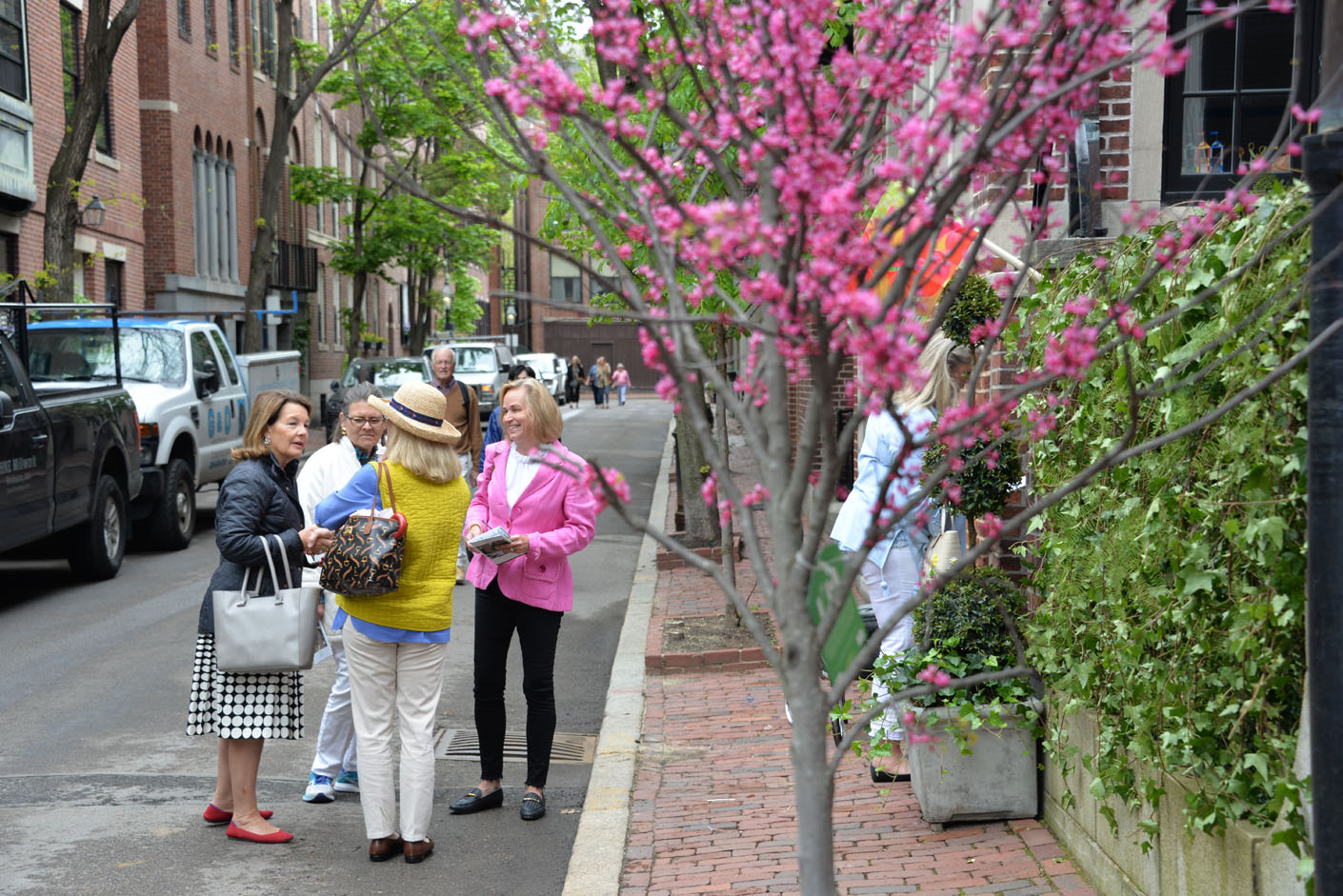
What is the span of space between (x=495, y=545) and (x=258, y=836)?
57.3 inches

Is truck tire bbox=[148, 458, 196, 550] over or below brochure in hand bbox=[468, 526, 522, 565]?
below

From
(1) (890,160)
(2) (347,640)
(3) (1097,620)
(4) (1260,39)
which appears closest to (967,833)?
(3) (1097,620)

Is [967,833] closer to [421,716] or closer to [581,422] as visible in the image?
[421,716]

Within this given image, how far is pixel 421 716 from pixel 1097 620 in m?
2.56

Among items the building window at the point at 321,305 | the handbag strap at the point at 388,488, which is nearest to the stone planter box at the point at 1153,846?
the handbag strap at the point at 388,488

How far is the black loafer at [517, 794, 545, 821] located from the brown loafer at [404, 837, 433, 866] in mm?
609

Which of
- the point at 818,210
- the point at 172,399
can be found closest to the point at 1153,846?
the point at 818,210

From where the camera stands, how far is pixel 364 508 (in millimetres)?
5391

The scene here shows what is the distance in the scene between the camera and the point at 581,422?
40031 millimetres

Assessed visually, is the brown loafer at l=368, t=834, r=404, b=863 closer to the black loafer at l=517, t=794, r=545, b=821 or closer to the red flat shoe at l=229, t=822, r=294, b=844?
the red flat shoe at l=229, t=822, r=294, b=844

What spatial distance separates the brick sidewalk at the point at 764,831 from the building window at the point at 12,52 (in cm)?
1878

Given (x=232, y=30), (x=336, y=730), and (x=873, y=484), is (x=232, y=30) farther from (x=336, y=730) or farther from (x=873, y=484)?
(x=873, y=484)

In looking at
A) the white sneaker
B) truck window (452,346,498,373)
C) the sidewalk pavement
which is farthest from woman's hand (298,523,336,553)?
truck window (452,346,498,373)

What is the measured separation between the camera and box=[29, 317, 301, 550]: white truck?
1391 cm
